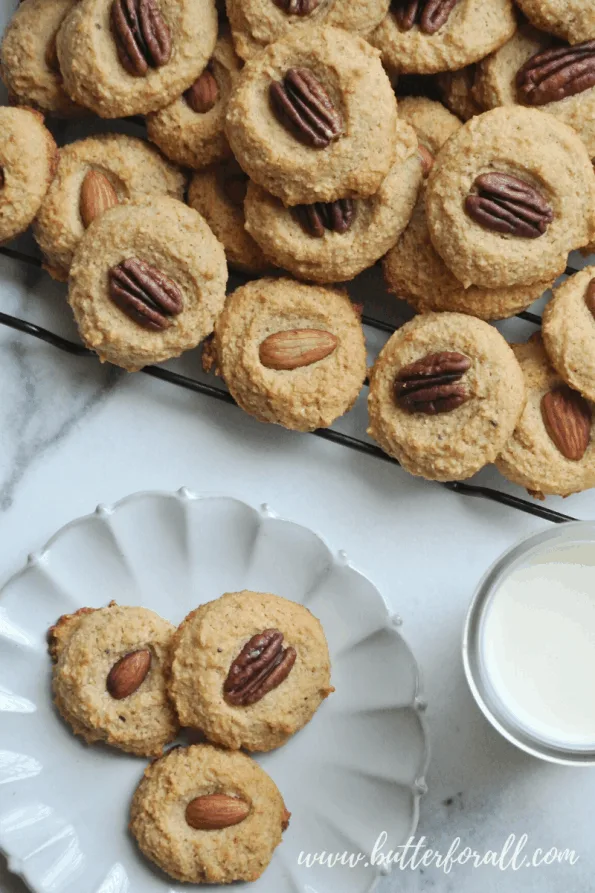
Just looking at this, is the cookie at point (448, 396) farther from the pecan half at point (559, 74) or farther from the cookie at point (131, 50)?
the cookie at point (131, 50)

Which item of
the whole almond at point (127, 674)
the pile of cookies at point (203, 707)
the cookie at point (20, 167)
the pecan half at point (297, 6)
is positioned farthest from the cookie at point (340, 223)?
the whole almond at point (127, 674)

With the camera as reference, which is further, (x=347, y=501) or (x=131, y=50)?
(x=347, y=501)

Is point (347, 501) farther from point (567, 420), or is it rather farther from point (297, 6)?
point (297, 6)

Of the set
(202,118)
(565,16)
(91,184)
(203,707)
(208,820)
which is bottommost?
(208,820)

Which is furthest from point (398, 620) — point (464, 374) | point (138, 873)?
point (138, 873)

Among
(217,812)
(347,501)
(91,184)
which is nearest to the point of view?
(217,812)

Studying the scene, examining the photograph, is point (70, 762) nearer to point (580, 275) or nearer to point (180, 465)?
point (180, 465)

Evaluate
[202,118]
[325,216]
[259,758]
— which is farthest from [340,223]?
[259,758]

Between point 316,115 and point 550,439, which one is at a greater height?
point 316,115
